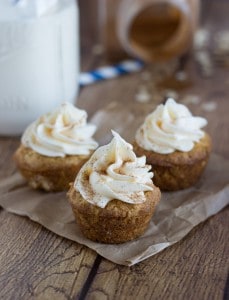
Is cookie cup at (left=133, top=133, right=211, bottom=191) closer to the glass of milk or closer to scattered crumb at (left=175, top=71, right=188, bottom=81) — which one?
the glass of milk

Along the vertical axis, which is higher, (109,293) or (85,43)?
(109,293)

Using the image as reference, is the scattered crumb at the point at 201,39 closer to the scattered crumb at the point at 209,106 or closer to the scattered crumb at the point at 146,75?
the scattered crumb at the point at 146,75

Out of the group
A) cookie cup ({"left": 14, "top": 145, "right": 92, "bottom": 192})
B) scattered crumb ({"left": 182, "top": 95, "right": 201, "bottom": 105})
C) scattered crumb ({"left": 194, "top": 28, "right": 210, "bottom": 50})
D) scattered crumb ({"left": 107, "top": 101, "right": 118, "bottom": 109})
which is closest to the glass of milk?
scattered crumb ({"left": 107, "top": 101, "right": 118, "bottom": 109})

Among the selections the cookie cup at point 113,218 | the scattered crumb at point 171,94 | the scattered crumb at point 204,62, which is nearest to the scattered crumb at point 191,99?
the scattered crumb at point 171,94

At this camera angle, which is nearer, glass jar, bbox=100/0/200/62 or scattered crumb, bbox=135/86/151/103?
scattered crumb, bbox=135/86/151/103

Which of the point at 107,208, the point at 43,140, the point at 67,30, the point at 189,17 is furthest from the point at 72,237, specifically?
the point at 189,17

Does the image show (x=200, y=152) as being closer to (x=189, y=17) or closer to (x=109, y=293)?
(x=109, y=293)

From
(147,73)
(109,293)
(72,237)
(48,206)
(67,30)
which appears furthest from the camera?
(147,73)
